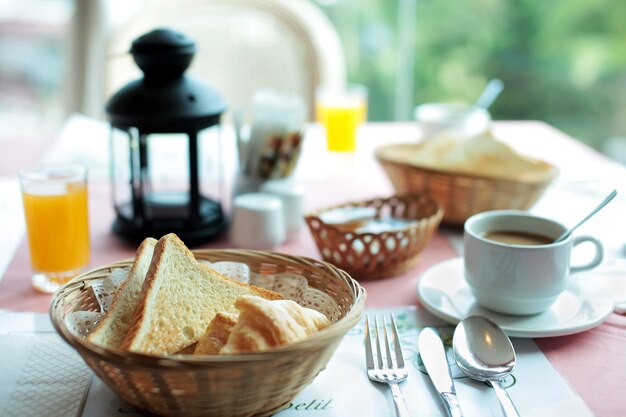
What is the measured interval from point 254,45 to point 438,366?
5.06 feet

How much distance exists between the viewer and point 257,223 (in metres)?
1.12

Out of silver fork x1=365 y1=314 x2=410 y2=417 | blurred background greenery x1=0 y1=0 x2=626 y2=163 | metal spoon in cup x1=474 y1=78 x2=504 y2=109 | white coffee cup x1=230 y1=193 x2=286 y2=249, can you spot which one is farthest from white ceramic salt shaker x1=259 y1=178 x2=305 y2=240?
blurred background greenery x1=0 y1=0 x2=626 y2=163

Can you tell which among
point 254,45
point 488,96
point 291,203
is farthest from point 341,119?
point 254,45

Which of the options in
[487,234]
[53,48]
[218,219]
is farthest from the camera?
[53,48]

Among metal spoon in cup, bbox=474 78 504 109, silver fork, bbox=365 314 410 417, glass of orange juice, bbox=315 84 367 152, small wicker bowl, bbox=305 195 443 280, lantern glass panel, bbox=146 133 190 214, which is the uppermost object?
metal spoon in cup, bbox=474 78 504 109

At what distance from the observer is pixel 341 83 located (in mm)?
2133

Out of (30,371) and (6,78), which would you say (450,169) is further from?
(6,78)

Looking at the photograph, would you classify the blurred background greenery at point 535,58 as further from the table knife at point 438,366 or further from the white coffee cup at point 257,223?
the table knife at point 438,366

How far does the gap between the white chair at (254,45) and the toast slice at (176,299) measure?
1.39 metres

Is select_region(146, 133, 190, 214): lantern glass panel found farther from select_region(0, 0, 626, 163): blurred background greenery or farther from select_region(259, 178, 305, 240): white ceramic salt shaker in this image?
select_region(0, 0, 626, 163): blurred background greenery

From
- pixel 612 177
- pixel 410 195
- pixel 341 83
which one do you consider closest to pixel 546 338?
pixel 410 195

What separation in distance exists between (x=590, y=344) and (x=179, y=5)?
1.62m

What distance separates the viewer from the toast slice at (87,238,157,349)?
2.21 ft

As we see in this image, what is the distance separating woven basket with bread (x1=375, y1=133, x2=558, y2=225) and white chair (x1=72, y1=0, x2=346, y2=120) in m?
0.81
